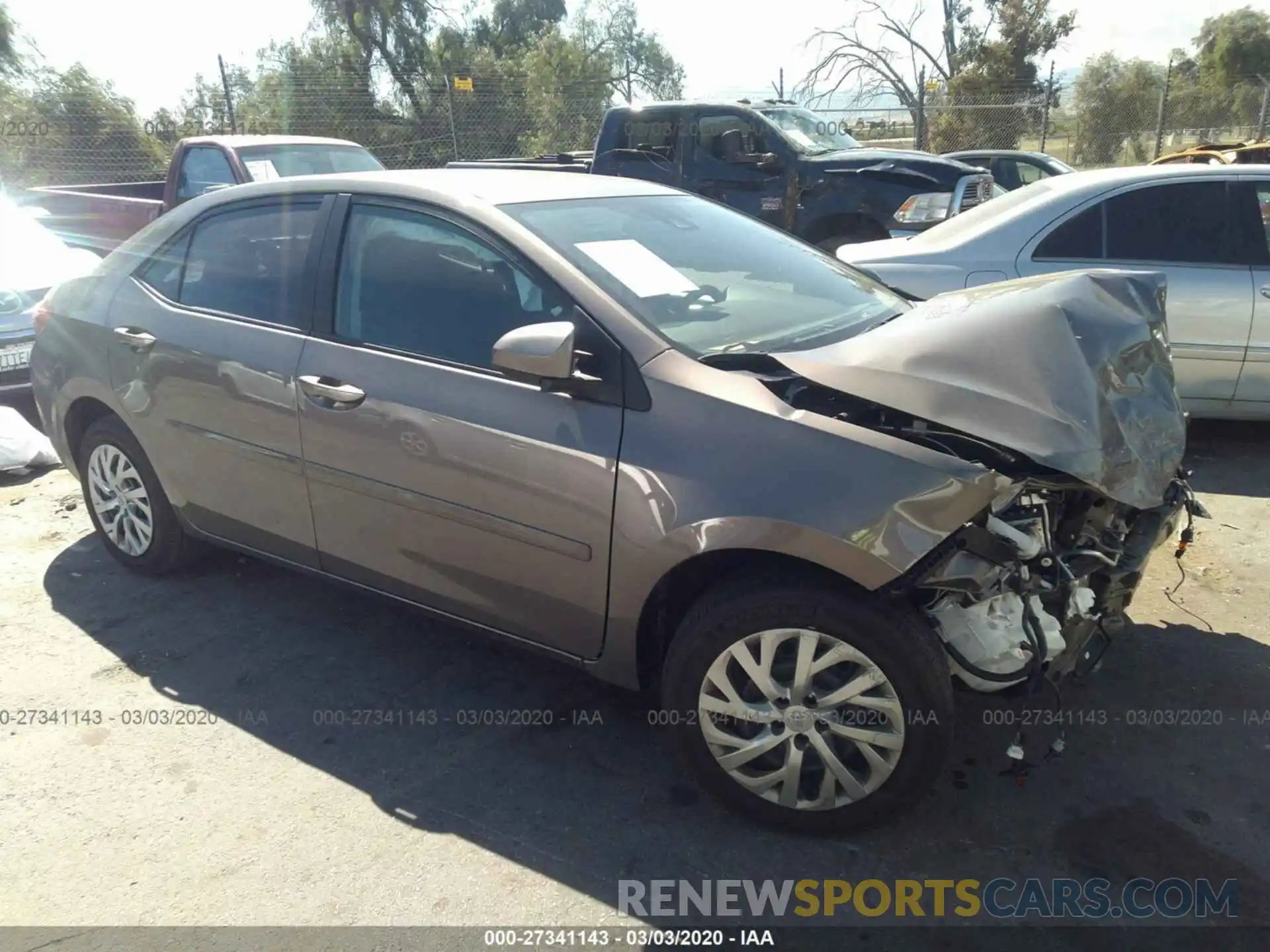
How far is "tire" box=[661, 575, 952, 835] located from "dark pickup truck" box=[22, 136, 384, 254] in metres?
8.26

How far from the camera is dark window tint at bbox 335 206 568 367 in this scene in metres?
3.03

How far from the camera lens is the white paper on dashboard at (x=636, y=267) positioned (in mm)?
3000

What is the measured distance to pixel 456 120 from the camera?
61.6ft

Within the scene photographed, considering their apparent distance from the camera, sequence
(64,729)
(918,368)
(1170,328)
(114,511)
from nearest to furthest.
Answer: (918,368) < (64,729) < (114,511) < (1170,328)

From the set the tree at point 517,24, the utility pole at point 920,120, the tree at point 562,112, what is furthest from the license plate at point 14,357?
the tree at point 517,24

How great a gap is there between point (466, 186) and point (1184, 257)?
3.99 m

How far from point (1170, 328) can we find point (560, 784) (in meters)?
4.11

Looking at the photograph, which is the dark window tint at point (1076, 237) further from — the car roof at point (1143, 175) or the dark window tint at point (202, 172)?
the dark window tint at point (202, 172)

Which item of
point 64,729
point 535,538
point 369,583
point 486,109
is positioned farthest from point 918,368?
point 486,109

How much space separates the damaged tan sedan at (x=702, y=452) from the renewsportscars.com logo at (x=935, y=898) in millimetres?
198

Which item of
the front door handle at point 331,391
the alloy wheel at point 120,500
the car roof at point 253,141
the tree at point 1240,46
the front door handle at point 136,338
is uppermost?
the tree at point 1240,46

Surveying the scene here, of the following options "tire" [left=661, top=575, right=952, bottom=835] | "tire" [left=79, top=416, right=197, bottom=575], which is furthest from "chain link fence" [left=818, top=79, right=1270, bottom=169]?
"tire" [left=661, top=575, right=952, bottom=835]

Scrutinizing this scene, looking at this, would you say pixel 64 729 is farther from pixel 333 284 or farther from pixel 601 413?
pixel 601 413

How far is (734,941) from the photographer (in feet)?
7.77
